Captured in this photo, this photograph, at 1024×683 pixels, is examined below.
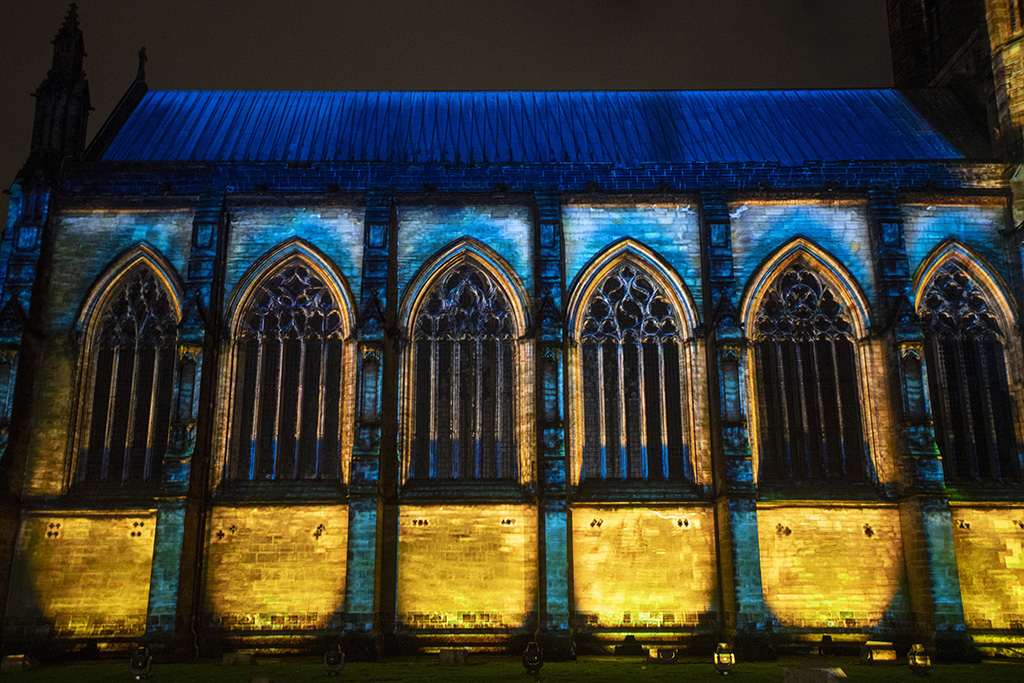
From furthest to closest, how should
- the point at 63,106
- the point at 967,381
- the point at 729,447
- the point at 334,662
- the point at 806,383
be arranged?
the point at 63,106, the point at 967,381, the point at 806,383, the point at 729,447, the point at 334,662

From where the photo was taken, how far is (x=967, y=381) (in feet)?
69.6

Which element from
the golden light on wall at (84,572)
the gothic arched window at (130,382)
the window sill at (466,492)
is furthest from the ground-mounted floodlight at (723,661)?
the gothic arched window at (130,382)

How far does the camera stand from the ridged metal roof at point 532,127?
24.6 meters

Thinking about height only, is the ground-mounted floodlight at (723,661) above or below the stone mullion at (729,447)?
below

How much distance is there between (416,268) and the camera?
2138 centimetres

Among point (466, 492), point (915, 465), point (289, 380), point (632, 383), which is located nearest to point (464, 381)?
point (466, 492)

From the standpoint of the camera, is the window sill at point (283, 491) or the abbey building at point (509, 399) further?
the window sill at point (283, 491)

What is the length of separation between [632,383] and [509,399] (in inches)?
119

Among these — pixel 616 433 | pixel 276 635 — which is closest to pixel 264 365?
pixel 276 635

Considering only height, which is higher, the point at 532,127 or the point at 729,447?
the point at 532,127

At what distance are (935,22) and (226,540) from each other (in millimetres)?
28496

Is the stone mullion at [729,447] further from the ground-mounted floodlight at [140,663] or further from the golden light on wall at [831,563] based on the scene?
the ground-mounted floodlight at [140,663]

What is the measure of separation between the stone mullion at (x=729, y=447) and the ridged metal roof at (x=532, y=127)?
14.4 ft

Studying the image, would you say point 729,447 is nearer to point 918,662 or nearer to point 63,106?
point 918,662
